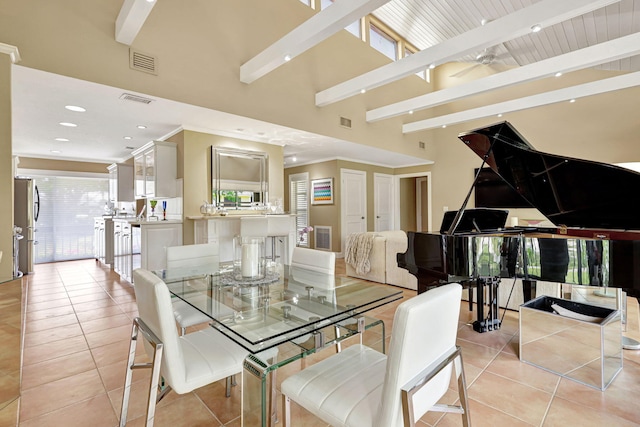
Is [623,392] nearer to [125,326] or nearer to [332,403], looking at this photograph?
[332,403]

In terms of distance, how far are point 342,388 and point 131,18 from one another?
11.3 feet

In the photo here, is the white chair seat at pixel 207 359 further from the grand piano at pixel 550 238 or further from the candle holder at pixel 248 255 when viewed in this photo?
the grand piano at pixel 550 238

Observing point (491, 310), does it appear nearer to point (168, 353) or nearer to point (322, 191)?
point (168, 353)

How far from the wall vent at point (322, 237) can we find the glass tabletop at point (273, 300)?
16.5 feet

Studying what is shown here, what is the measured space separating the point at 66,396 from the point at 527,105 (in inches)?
248

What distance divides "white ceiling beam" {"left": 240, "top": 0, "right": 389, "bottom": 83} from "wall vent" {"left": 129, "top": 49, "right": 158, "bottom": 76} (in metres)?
1.07

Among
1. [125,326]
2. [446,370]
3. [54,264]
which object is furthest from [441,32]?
[54,264]

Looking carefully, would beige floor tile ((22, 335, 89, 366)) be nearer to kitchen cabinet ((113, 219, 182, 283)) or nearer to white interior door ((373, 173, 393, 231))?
kitchen cabinet ((113, 219, 182, 283))

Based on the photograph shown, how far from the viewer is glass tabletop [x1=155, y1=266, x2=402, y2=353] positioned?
133 centimetres

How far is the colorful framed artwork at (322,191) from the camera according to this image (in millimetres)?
7254

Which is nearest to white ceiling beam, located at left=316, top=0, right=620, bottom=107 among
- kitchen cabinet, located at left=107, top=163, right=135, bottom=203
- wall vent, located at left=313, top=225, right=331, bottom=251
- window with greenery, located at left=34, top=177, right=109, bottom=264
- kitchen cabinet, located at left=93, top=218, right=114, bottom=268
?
wall vent, located at left=313, top=225, right=331, bottom=251

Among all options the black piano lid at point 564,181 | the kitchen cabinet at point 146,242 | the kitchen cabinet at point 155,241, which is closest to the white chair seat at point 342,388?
the black piano lid at point 564,181

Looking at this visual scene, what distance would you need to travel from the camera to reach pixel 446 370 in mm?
1196

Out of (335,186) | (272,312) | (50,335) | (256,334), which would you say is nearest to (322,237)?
(335,186)
